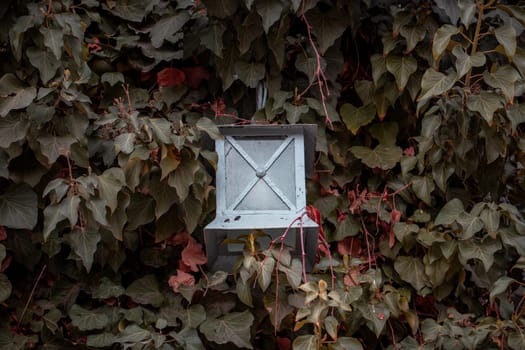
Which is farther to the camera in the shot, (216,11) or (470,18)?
(216,11)

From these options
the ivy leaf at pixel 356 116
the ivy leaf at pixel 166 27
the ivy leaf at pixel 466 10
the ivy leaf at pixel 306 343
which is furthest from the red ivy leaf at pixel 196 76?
the ivy leaf at pixel 306 343

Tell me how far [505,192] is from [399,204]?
413mm

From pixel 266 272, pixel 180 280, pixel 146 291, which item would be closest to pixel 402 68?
pixel 266 272

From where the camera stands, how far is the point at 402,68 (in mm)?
2254

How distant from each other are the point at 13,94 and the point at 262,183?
2.56ft

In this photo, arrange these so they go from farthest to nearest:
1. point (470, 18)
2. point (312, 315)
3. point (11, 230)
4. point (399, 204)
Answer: point (399, 204)
point (11, 230)
point (470, 18)
point (312, 315)

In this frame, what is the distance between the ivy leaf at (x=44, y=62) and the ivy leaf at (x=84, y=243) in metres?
0.46

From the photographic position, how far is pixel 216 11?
2.17m

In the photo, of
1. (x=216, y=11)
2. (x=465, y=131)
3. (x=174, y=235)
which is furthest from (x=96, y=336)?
(x=465, y=131)

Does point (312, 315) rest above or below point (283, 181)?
below

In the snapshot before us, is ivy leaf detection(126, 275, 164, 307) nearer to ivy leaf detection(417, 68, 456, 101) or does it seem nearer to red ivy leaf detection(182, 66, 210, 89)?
red ivy leaf detection(182, 66, 210, 89)

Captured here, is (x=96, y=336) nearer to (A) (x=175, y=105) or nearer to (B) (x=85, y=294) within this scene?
(B) (x=85, y=294)

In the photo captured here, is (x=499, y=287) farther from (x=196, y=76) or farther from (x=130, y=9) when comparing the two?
(x=130, y=9)

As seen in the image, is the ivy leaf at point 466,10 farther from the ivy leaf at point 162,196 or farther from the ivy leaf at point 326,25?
the ivy leaf at point 162,196
